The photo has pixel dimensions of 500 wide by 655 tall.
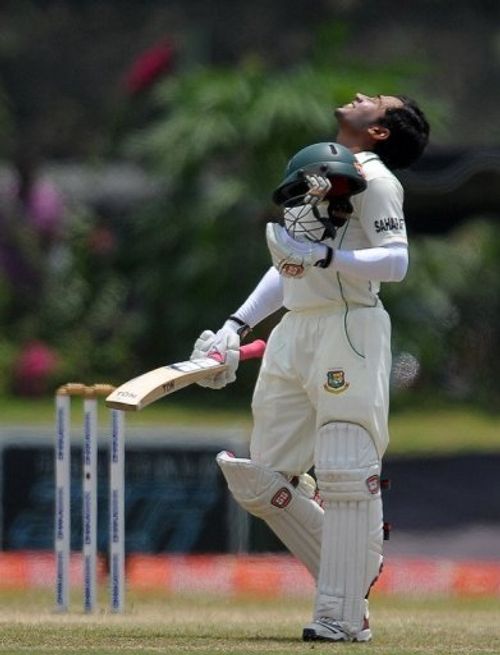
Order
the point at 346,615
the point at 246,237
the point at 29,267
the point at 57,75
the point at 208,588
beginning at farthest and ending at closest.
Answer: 1. the point at 57,75
2. the point at 29,267
3. the point at 246,237
4. the point at 208,588
5. the point at 346,615

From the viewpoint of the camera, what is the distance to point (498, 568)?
10.8 metres

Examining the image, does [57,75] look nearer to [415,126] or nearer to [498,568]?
[498,568]

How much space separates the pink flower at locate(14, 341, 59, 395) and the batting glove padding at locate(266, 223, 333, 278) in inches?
488

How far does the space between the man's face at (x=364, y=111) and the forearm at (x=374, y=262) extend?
441 mm

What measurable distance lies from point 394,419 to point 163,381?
1118cm

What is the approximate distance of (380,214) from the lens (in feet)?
18.4

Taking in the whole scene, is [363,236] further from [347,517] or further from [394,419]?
[394,419]

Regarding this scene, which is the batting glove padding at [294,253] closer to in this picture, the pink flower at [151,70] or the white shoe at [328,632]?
the white shoe at [328,632]

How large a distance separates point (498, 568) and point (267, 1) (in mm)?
14743

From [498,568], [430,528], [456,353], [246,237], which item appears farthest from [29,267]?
[498,568]

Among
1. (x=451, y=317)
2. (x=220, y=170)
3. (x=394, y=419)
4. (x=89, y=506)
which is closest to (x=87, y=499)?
(x=89, y=506)

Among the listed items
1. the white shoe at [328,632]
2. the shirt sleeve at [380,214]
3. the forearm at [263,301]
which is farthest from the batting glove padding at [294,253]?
the white shoe at [328,632]

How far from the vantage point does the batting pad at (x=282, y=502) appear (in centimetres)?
573

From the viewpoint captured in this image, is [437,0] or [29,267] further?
[437,0]
